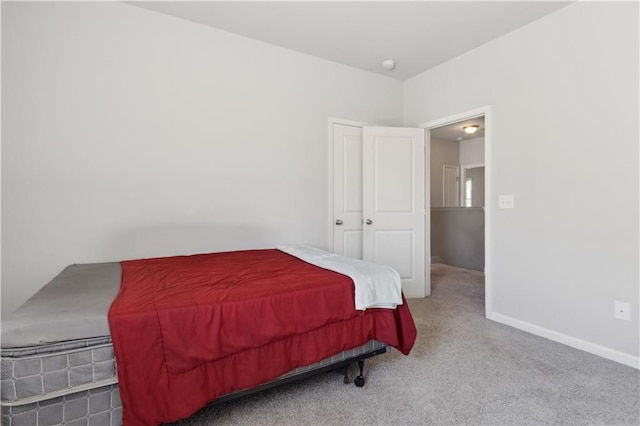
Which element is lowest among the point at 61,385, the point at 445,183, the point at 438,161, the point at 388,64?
the point at 61,385

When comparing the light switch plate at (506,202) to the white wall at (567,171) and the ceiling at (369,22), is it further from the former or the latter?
the ceiling at (369,22)

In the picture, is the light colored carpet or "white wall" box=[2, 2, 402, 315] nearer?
the light colored carpet

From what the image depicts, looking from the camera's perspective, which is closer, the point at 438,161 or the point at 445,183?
the point at 438,161

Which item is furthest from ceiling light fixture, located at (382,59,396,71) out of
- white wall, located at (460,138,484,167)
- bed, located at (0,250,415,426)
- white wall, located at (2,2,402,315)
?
white wall, located at (460,138,484,167)

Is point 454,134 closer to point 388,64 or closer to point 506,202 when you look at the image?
point 388,64

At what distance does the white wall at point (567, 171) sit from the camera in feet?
7.25

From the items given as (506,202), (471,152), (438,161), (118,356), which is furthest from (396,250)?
(471,152)

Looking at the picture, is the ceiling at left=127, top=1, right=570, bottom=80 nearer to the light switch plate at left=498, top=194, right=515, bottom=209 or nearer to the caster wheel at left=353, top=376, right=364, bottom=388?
the light switch plate at left=498, top=194, right=515, bottom=209

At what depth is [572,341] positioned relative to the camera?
8.11ft

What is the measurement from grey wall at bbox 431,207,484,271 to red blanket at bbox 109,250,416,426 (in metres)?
4.13

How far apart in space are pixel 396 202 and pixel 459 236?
106 inches

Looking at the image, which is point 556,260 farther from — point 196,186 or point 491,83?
point 196,186

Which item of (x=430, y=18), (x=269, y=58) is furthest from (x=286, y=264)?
(x=430, y=18)

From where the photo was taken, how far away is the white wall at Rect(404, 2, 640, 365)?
221 centimetres
